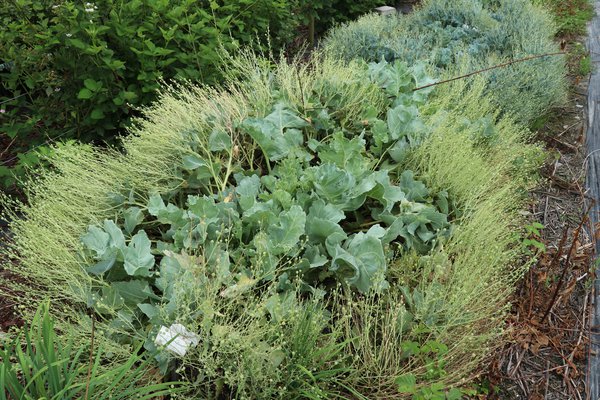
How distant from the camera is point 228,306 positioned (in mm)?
1859

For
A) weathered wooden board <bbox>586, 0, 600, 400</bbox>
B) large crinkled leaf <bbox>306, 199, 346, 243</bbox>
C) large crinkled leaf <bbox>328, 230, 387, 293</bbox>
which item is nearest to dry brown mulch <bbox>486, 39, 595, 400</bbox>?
weathered wooden board <bbox>586, 0, 600, 400</bbox>

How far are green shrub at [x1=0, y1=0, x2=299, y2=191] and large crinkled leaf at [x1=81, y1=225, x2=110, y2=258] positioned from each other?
3.82 ft

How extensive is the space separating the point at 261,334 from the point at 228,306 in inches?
6.1

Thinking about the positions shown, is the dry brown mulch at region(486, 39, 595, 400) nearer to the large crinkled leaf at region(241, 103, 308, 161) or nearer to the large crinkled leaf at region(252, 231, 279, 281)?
the large crinkled leaf at region(252, 231, 279, 281)

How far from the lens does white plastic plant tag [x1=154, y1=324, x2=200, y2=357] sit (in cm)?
178

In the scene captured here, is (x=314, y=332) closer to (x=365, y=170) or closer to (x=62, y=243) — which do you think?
(x=365, y=170)

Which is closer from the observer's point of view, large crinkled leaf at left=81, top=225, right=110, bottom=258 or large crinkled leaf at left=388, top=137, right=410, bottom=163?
large crinkled leaf at left=81, top=225, right=110, bottom=258

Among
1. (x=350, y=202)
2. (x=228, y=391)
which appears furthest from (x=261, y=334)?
(x=350, y=202)

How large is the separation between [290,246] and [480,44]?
11.6ft

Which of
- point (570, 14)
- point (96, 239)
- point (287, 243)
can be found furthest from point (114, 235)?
point (570, 14)

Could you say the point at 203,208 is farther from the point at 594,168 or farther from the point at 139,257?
the point at 594,168

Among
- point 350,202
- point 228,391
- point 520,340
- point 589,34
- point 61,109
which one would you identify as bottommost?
point 589,34

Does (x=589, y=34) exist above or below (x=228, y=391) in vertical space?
below

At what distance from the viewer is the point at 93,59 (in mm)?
3236
